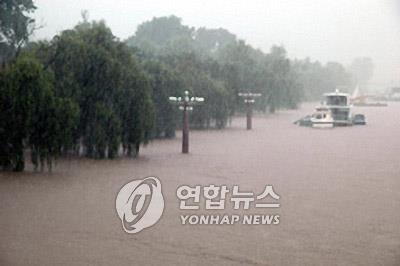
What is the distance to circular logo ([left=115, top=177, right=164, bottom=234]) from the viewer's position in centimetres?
639

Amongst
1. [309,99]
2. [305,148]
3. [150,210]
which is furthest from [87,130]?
[309,99]

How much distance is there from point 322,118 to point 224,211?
17823 mm

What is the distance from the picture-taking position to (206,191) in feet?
27.7

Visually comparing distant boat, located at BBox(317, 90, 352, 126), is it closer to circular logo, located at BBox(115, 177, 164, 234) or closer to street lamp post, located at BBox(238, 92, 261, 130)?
street lamp post, located at BBox(238, 92, 261, 130)

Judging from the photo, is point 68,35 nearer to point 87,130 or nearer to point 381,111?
point 87,130

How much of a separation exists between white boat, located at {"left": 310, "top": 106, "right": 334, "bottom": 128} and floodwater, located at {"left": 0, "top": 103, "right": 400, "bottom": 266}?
10198mm

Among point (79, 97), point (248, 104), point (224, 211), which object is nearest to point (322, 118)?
point (248, 104)

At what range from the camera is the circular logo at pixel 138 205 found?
6387mm

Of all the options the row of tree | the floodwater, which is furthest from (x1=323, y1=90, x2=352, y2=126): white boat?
the floodwater

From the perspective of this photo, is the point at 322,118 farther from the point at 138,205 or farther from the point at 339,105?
the point at 138,205

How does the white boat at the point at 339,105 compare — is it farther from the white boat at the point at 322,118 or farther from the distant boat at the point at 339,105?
the white boat at the point at 322,118

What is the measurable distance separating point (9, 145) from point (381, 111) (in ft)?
60.4

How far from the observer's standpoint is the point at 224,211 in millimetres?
7008

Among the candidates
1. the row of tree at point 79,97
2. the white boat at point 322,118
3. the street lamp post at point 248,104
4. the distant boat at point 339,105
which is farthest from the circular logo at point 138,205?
the distant boat at point 339,105
